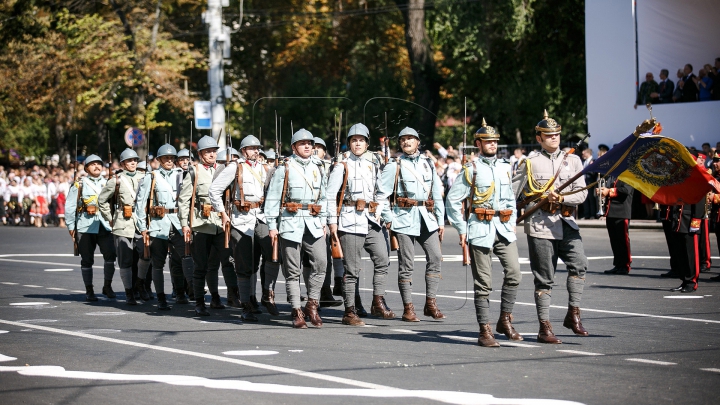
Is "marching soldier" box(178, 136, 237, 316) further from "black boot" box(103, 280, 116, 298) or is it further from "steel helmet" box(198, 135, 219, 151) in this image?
"black boot" box(103, 280, 116, 298)

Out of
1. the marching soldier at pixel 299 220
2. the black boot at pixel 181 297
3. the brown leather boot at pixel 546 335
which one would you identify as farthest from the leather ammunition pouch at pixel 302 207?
the black boot at pixel 181 297

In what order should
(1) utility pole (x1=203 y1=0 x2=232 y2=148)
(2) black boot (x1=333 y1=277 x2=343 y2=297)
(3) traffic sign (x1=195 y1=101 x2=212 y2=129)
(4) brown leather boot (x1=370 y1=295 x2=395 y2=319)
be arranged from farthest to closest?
(3) traffic sign (x1=195 y1=101 x2=212 y2=129), (1) utility pole (x1=203 y1=0 x2=232 y2=148), (2) black boot (x1=333 y1=277 x2=343 y2=297), (4) brown leather boot (x1=370 y1=295 x2=395 y2=319)

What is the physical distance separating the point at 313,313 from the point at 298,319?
0.60ft

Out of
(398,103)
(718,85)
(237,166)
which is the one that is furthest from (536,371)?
(398,103)

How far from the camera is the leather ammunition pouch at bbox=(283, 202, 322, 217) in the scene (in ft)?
38.2

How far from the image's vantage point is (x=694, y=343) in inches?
395

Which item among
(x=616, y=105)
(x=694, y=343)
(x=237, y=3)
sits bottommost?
(x=694, y=343)

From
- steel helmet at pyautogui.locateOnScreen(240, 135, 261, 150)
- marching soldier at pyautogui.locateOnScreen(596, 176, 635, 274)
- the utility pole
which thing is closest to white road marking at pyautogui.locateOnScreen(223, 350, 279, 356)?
steel helmet at pyautogui.locateOnScreen(240, 135, 261, 150)

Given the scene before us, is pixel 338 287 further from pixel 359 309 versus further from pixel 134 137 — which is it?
pixel 134 137

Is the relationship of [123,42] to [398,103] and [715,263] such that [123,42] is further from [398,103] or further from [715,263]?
[715,263]

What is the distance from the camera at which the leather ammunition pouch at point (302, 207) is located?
11648 mm

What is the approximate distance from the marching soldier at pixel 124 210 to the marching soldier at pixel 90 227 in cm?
26

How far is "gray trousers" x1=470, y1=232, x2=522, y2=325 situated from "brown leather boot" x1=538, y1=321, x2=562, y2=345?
0.36 m

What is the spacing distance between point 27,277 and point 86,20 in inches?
923
